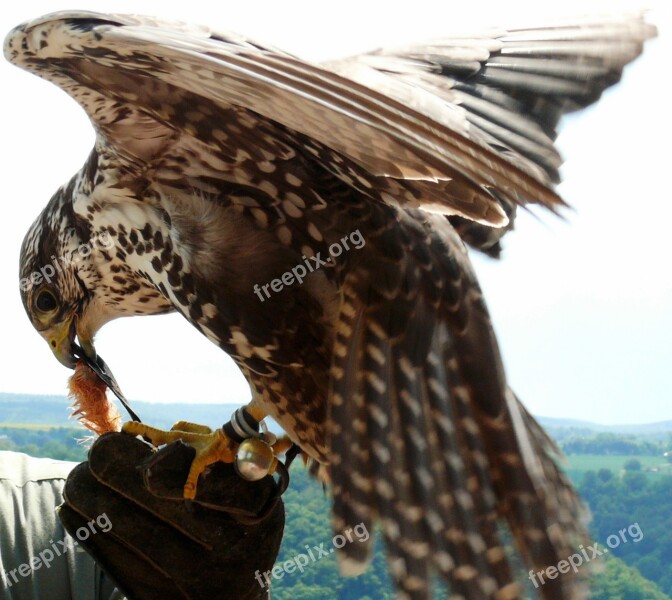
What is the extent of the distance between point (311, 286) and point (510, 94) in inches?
27.2

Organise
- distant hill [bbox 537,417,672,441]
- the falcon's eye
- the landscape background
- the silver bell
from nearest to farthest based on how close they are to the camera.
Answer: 1. the silver bell
2. the falcon's eye
3. the landscape background
4. distant hill [bbox 537,417,672,441]

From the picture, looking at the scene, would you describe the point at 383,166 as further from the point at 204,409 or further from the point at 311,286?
the point at 204,409

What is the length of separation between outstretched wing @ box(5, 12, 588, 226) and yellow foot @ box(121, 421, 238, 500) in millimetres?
551

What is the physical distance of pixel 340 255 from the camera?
4.87 feet

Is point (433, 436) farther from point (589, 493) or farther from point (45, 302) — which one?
point (589, 493)

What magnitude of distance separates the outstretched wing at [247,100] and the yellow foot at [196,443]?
551 millimetres

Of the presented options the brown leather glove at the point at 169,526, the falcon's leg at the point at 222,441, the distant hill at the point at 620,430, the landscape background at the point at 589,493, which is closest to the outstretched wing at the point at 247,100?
Answer: the falcon's leg at the point at 222,441

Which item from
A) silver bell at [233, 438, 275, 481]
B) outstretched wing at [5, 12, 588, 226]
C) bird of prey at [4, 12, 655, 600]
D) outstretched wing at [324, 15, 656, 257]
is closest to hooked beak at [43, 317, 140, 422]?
bird of prey at [4, 12, 655, 600]

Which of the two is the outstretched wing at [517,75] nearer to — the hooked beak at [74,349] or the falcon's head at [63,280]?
the falcon's head at [63,280]

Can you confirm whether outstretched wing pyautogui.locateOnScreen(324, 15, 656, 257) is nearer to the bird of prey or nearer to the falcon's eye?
the bird of prey

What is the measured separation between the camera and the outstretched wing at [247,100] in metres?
1.15

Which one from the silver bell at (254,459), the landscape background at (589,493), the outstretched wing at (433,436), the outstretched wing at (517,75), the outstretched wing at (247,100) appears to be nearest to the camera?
the outstretched wing at (247,100)

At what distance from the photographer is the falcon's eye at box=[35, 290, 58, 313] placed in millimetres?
1914

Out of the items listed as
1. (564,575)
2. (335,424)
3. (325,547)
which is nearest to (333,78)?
(335,424)
